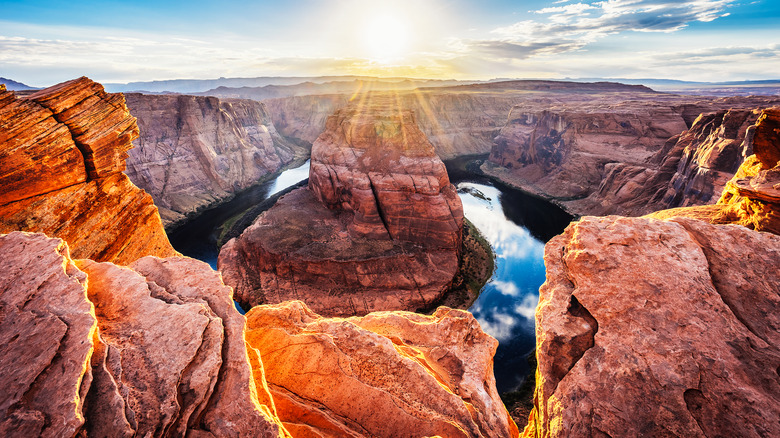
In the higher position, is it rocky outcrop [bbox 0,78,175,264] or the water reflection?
rocky outcrop [bbox 0,78,175,264]

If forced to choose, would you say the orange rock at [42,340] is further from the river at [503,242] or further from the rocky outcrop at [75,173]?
the river at [503,242]

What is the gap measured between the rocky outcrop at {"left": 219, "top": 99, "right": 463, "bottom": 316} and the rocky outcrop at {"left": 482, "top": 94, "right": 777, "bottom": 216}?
30.1 m

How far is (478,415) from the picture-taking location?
7949 millimetres

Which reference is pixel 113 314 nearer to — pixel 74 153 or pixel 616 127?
pixel 74 153

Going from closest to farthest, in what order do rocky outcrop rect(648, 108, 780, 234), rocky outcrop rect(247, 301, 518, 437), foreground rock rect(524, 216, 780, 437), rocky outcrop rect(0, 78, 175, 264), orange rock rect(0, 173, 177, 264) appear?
foreground rock rect(524, 216, 780, 437)
rocky outcrop rect(247, 301, 518, 437)
rocky outcrop rect(648, 108, 780, 234)
rocky outcrop rect(0, 78, 175, 264)
orange rock rect(0, 173, 177, 264)

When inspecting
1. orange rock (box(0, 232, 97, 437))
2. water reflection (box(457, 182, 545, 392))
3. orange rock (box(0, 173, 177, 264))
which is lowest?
water reflection (box(457, 182, 545, 392))

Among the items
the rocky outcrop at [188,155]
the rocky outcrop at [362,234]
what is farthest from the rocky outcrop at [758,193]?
the rocky outcrop at [188,155]

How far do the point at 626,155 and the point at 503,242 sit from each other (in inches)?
1325

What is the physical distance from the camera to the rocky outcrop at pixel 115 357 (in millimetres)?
4203

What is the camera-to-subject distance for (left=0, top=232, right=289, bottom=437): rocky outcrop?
13.8 ft

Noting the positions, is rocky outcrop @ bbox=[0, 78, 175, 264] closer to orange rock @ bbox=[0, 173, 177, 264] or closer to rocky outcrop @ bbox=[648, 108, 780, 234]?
orange rock @ bbox=[0, 173, 177, 264]

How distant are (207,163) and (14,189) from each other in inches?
2267

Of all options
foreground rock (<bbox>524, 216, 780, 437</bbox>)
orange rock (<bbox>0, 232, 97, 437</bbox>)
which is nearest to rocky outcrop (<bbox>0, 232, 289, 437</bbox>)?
orange rock (<bbox>0, 232, 97, 437</bbox>)

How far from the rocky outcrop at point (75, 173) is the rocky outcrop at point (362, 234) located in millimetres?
16926
